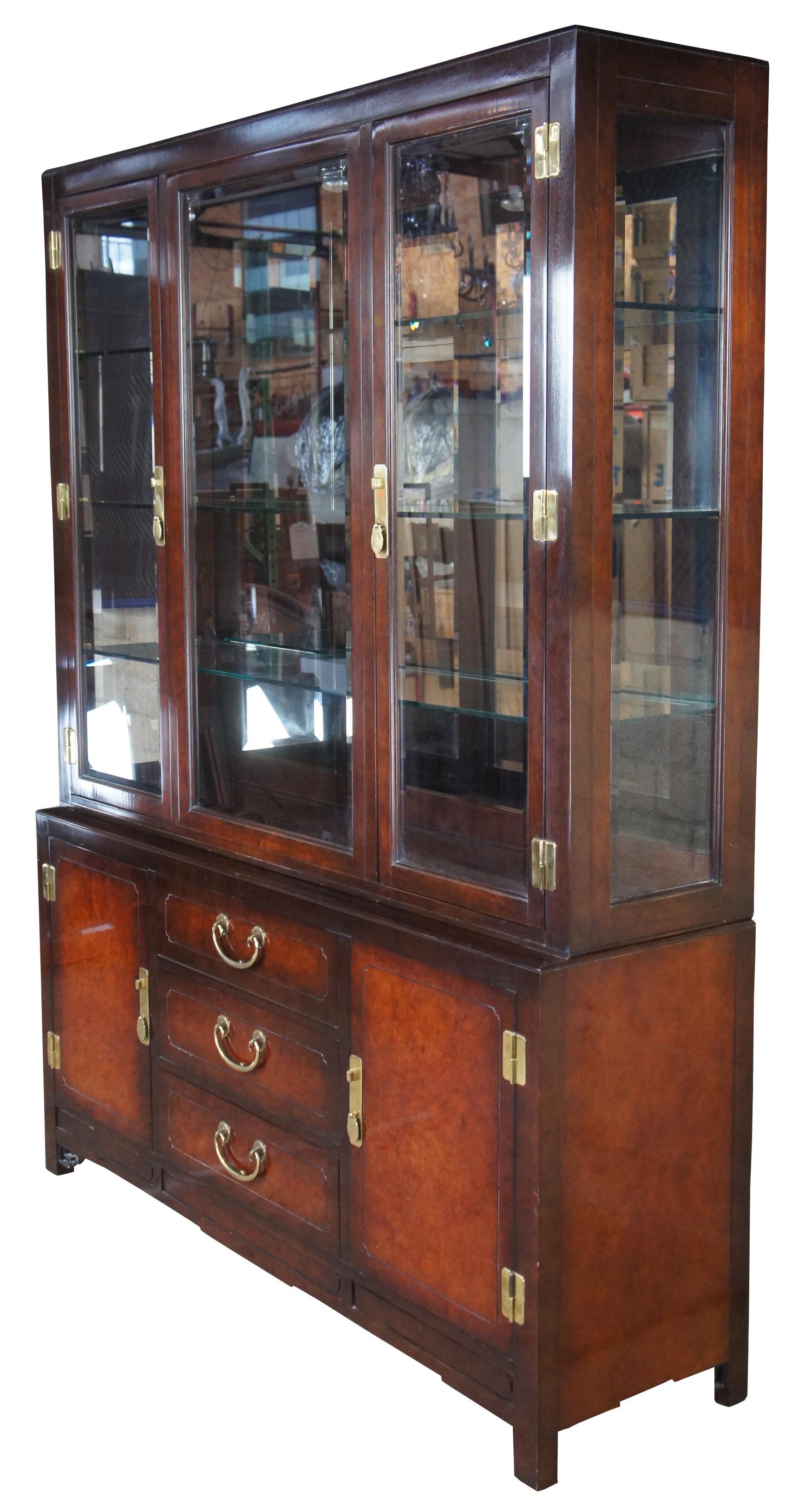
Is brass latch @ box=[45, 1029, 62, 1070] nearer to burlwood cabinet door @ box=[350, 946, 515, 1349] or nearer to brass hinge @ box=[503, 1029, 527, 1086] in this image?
burlwood cabinet door @ box=[350, 946, 515, 1349]

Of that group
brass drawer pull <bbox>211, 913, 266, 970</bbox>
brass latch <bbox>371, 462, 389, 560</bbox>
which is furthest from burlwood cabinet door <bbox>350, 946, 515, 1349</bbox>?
brass latch <bbox>371, 462, 389, 560</bbox>

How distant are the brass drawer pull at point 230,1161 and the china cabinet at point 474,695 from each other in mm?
25

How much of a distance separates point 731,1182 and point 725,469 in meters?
1.27

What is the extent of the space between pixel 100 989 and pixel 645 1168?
156cm

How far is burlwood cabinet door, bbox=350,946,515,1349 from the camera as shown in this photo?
3061 millimetres

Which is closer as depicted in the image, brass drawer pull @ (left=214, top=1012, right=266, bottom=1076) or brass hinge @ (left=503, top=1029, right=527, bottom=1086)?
brass hinge @ (left=503, top=1029, right=527, bottom=1086)

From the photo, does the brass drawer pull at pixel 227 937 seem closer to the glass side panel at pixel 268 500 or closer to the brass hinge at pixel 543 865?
the glass side panel at pixel 268 500

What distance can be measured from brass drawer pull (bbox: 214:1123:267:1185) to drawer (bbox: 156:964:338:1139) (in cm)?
8

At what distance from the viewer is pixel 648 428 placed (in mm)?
2996

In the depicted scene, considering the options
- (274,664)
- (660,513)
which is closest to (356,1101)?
(274,664)

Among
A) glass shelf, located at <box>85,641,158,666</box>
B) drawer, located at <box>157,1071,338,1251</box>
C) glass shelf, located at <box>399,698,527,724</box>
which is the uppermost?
glass shelf, located at <box>85,641,158,666</box>

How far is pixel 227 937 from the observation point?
373cm

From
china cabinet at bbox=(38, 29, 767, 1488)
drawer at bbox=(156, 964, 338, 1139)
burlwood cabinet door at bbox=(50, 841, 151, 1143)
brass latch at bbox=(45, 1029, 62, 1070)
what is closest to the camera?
china cabinet at bbox=(38, 29, 767, 1488)

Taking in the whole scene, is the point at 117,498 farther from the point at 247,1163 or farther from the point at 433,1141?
the point at 433,1141
